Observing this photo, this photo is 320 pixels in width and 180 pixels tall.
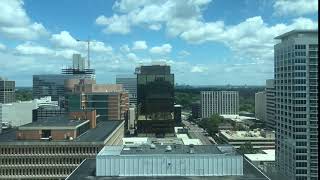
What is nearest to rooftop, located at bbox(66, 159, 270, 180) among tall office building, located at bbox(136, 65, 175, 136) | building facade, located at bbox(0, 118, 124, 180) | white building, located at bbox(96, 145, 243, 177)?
white building, located at bbox(96, 145, 243, 177)

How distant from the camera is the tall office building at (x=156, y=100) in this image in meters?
134

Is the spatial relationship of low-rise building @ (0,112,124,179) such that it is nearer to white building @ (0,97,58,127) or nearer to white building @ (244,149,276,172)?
white building @ (244,149,276,172)

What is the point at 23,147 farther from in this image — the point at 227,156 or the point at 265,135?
the point at 265,135

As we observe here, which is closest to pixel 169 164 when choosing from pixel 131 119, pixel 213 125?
pixel 213 125

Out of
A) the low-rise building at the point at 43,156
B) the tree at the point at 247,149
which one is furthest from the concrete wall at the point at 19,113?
the low-rise building at the point at 43,156

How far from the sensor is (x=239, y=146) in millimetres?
127250

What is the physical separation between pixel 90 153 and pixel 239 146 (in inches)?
2257

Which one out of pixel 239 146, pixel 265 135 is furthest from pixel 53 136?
pixel 265 135

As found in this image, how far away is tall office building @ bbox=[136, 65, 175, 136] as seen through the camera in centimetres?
13362

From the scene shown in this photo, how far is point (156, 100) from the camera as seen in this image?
139 m

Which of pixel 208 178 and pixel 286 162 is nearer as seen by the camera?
pixel 208 178

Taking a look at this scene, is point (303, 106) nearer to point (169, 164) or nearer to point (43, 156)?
point (169, 164)

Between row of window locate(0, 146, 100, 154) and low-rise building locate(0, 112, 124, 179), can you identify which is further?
row of window locate(0, 146, 100, 154)

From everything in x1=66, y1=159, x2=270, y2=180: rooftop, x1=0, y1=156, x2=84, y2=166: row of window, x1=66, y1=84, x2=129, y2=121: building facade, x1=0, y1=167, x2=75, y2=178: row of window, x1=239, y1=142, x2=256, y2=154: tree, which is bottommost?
x1=239, y1=142, x2=256, y2=154: tree
